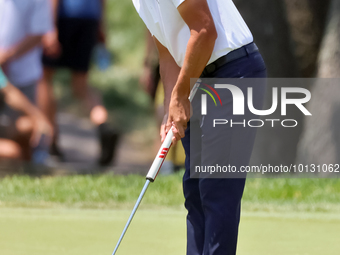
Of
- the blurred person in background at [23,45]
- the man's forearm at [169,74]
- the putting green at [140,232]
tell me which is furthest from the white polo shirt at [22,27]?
the man's forearm at [169,74]

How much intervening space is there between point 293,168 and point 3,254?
4.02 metres

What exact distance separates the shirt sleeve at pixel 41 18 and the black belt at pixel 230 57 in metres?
4.00

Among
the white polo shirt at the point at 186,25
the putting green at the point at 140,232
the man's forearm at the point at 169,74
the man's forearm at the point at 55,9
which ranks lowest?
the putting green at the point at 140,232

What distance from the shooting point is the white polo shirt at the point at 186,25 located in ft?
6.72

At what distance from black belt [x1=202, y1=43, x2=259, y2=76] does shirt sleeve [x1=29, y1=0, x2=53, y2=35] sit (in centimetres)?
400

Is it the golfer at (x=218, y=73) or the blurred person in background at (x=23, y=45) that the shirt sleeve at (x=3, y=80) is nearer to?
the blurred person in background at (x=23, y=45)

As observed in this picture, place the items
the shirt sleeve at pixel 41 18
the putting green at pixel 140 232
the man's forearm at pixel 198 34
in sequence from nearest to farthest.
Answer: the man's forearm at pixel 198 34, the putting green at pixel 140 232, the shirt sleeve at pixel 41 18

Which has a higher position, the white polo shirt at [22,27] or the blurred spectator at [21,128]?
the white polo shirt at [22,27]

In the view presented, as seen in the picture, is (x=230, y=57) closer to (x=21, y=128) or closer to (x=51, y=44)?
(x=51, y=44)

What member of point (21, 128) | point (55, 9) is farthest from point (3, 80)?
point (55, 9)

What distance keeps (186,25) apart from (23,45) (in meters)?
4.04

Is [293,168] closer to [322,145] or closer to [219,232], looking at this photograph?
[322,145]

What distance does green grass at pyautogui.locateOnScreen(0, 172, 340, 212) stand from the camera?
4180 mm

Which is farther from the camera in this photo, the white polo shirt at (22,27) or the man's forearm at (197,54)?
the white polo shirt at (22,27)
